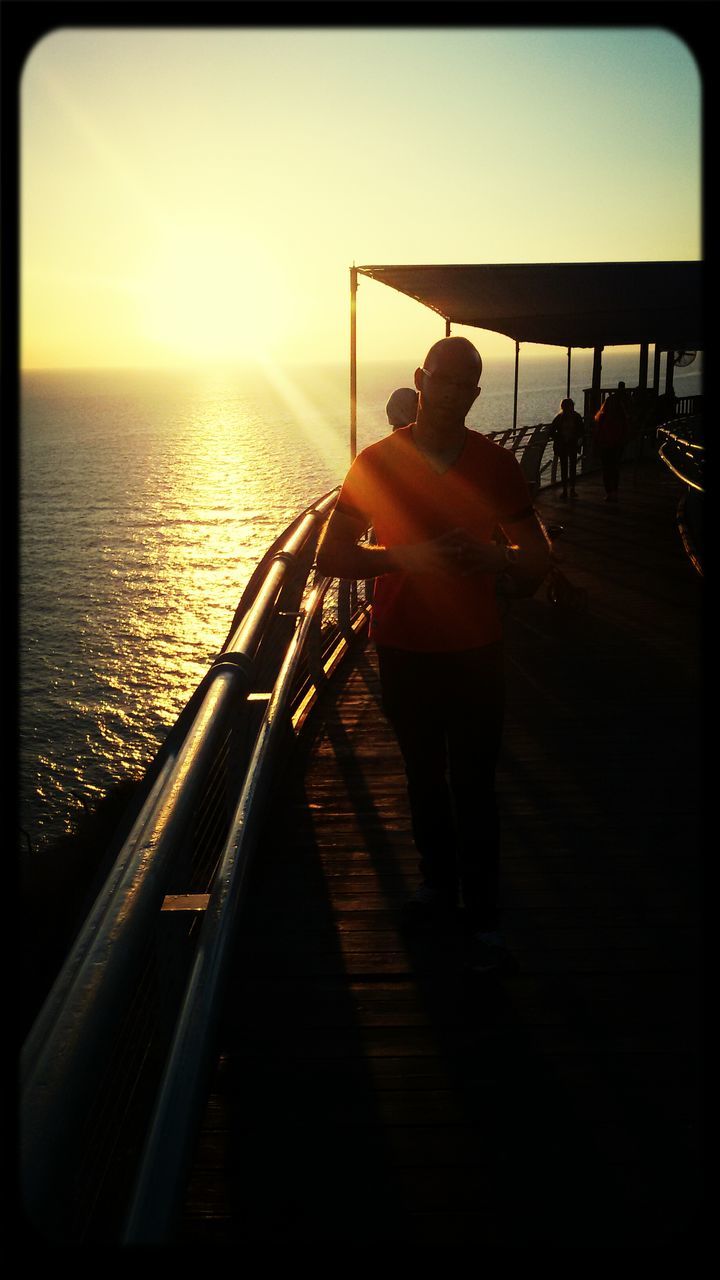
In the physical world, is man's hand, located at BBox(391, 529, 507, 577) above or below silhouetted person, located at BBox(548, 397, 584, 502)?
below

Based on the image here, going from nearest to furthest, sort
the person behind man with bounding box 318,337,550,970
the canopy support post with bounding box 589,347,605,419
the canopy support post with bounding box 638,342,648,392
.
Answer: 1. the person behind man with bounding box 318,337,550,970
2. the canopy support post with bounding box 589,347,605,419
3. the canopy support post with bounding box 638,342,648,392

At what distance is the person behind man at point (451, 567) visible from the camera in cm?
292

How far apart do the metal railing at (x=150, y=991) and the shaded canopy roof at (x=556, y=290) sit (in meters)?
8.28

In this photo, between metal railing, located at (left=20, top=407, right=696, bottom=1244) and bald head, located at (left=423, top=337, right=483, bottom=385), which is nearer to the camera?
metal railing, located at (left=20, top=407, right=696, bottom=1244)

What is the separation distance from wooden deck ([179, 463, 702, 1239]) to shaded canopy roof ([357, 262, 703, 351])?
22.8ft

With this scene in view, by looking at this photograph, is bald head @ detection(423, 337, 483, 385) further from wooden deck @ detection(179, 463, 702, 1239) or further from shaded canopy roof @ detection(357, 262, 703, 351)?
shaded canopy roof @ detection(357, 262, 703, 351)

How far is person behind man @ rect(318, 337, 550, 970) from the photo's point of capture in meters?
2.92

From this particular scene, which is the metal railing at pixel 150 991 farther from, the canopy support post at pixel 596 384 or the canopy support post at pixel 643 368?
the canopy support post at pixel 643 368

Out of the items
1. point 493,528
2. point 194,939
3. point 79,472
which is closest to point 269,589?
point 493,528

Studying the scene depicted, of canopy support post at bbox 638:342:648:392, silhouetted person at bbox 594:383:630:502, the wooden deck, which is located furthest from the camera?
canopy support post at bbox 638:342:648:392

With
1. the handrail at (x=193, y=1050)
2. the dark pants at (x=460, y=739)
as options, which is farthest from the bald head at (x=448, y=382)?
the handrail at (x=193, y=1050)

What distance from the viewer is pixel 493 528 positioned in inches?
122

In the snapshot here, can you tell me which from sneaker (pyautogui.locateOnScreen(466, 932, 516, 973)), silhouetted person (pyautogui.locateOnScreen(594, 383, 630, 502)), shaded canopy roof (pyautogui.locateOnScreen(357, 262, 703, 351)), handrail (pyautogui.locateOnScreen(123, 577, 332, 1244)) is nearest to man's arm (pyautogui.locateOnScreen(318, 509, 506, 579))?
handrail (pyautogui.locateOnScreen(123, 577, 332, 1244))

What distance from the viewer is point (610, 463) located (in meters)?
17.6
